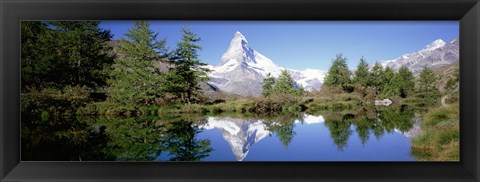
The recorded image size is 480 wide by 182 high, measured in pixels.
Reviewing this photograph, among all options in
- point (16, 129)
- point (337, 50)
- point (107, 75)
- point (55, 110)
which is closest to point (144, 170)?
point (16, 129)

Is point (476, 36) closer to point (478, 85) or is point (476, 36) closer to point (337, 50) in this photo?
point (478, 85)

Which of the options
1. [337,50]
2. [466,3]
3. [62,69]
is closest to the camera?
[466,3]

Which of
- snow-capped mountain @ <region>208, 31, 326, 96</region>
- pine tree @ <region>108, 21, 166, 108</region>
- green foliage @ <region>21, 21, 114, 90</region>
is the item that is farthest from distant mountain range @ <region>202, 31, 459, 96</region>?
green foliage @ <region>21, 21, 114, 90</region>

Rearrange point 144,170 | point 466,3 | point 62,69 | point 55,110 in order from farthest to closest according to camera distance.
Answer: point 62,69, point 55,110, point 144,170, point 466,3

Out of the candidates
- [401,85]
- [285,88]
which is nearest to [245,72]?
[285,88]

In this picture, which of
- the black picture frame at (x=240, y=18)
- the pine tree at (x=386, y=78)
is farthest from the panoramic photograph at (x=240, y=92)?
the black picture frame at (x=240, y=18)

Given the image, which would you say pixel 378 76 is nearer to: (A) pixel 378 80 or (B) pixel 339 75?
(A) pixel 378 80

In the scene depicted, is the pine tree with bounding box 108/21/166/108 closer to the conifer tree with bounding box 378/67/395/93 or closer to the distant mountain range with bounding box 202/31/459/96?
the distant mountain range with bounding box 202/31/459/96
